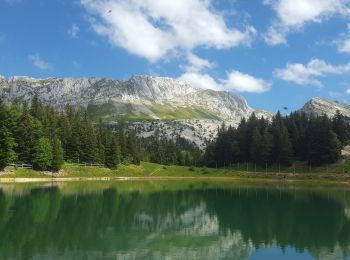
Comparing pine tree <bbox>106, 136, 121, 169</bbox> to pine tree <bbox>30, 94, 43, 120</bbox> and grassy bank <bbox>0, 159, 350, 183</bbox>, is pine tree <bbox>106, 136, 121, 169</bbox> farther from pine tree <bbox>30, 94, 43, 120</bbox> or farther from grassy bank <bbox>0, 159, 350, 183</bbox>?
pine tree <bbox>30, 94, 43, 120</bbox>

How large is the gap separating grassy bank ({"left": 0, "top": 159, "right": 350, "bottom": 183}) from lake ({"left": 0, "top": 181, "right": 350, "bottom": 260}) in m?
62.3

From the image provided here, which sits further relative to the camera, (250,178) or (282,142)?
(282,142)

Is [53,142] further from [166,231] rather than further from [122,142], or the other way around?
[166,231]

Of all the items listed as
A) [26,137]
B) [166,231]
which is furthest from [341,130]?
[166,231]

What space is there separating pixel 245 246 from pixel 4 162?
3005 inches

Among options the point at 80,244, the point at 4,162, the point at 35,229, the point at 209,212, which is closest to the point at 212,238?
the point at 80,244

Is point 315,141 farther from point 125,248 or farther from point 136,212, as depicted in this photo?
point 125,248

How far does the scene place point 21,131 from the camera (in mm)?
107312

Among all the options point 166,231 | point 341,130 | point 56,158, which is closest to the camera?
point 166,231

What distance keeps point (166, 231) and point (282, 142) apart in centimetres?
12287

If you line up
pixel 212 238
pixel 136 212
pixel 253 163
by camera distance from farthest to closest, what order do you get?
pixel 253 163 < pixel 136 212 < pixel 212 238

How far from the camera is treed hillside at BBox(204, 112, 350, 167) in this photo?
145000mm

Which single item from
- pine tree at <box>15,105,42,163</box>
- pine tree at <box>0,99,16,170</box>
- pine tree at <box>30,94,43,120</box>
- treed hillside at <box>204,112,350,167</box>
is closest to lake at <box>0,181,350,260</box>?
pine tree at <box>0,99,16,170</box>

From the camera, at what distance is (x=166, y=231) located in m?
36.5
